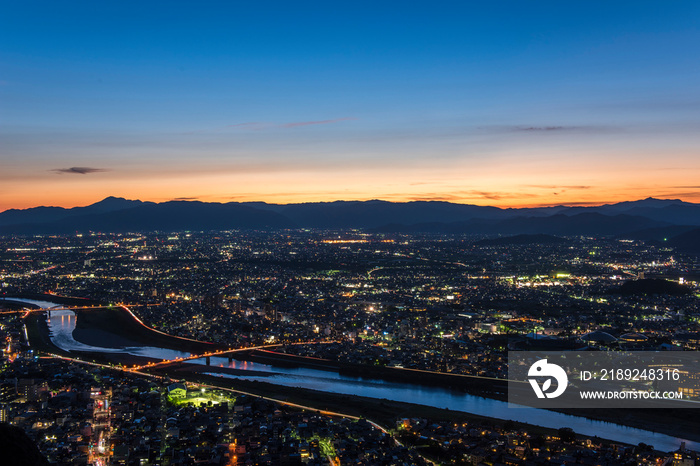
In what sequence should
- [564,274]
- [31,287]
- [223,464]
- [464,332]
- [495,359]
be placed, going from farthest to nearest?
[564,274]
[31,287]
[464,332]
[495,359]
[223,464]

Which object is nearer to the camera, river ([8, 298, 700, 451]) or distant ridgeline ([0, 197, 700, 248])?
river ([8, 298, 700, 451])

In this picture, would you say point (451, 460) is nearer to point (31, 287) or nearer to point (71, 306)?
point (71, 306)

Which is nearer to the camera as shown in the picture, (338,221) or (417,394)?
(417,394)

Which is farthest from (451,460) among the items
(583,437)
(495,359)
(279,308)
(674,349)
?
(279,308)

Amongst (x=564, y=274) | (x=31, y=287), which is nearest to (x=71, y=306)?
(x=31, y=287)

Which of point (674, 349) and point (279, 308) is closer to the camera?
point (674, 349)

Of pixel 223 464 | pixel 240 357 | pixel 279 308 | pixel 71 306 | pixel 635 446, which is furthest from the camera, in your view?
pixel 71 306

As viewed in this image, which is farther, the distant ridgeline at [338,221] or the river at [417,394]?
the distant ridgeline at [338,221]
